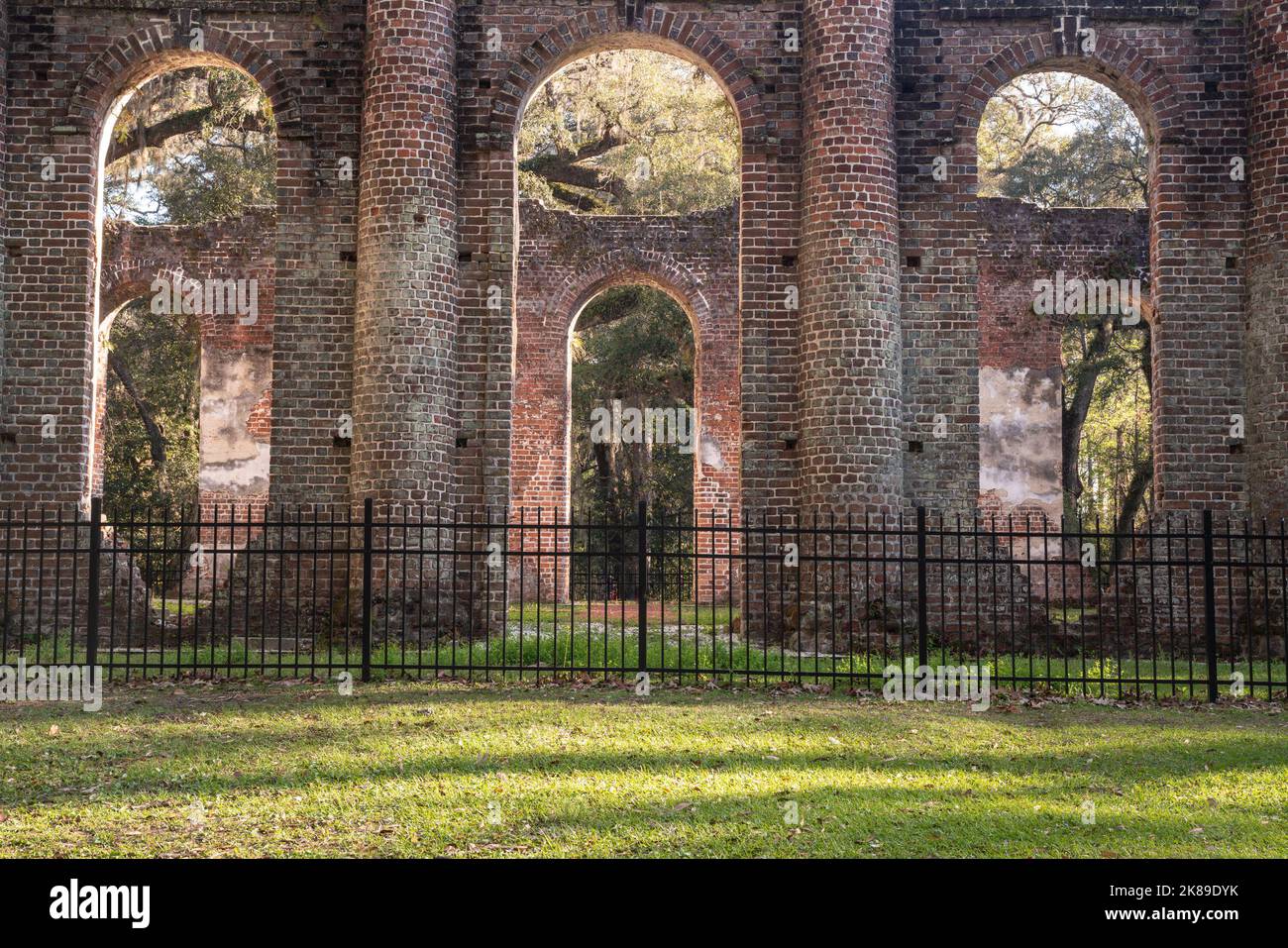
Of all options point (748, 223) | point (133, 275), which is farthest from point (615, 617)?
point (133, 275)

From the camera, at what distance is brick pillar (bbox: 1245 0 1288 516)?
14281 mm

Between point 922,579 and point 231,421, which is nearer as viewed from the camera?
point 922,579

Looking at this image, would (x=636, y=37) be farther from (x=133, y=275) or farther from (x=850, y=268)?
(x=133, y=275)

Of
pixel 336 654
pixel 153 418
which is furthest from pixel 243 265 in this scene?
pixel 336 654

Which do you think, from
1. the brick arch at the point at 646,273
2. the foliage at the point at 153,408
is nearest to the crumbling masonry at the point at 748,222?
the brick arch at the point at 646,273

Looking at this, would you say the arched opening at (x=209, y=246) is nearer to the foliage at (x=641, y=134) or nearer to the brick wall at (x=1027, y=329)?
the foliage at (x=641, y=134)

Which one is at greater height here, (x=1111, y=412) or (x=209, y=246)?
(x=209, y=246)

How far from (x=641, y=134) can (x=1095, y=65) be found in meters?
15.4

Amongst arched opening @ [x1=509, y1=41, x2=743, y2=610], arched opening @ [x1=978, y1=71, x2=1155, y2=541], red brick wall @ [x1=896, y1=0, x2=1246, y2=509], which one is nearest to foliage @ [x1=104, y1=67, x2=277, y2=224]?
arched opening @ [x1=509, y1=41, x2=743, y2=610]

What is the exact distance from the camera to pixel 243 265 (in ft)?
75.9

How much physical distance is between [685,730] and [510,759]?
1.60m

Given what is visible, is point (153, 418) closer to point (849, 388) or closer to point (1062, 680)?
point (849, 388)

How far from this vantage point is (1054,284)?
72.1 ft

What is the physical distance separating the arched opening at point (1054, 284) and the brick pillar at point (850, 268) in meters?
4.95
